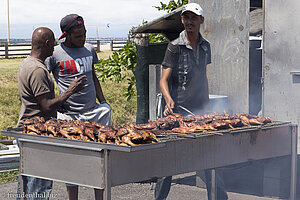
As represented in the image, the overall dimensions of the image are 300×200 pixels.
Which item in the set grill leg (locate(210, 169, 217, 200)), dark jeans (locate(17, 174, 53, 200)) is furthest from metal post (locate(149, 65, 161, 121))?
dark jeans (locate(17, 174, 53, 200))

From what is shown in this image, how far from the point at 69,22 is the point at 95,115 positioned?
1.06 m

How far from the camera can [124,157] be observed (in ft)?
13.2

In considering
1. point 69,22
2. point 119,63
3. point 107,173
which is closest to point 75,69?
point 69,22

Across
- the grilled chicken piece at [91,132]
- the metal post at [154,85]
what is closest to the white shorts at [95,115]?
the grilled chicken piece at [91,132]

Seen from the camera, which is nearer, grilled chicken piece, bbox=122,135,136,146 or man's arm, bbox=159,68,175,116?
grilled chicken piece, bbox=122,135,136,146

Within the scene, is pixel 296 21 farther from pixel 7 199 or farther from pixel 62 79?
pixel 7 199

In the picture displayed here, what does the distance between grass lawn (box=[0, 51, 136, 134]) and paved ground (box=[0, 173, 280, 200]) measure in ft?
24.1

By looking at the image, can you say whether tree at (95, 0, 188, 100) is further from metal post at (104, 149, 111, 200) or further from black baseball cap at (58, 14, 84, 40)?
metal post at (104, 149, 111, 200)

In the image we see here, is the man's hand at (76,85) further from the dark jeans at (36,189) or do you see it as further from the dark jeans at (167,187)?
the dark jeans at (167,187)

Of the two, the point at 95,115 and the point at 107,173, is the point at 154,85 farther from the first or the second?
the point at 107,173

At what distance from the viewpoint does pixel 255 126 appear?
17.2ft

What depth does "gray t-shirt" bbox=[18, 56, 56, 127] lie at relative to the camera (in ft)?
15.8

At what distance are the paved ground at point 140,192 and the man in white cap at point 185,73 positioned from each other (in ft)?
4.39

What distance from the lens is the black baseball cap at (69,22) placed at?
544 centimetres
